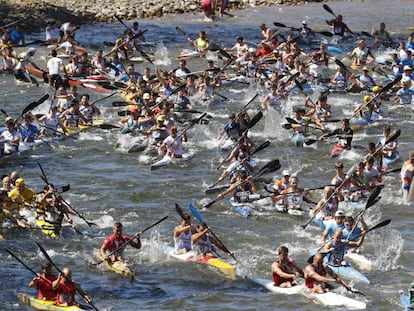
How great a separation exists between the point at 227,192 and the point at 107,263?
13.7 ft

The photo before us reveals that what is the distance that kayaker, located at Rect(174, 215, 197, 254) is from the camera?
66.9 feet

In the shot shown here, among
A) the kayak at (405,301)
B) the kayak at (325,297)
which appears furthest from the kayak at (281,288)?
the kayak at (405,301)

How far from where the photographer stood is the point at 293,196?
22.8 meters

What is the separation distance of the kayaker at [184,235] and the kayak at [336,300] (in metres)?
3.01

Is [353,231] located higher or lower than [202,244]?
higher

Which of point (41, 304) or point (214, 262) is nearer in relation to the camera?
point (41, 304)

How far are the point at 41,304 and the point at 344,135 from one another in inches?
425

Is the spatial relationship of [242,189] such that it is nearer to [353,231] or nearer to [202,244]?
[202,244]

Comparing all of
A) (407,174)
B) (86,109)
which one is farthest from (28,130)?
(407,174)

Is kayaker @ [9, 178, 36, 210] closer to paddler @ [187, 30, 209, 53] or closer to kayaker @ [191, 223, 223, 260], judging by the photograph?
kayaker @ [191, 223, 223, 260]

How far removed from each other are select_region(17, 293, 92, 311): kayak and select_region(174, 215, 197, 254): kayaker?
3.13m

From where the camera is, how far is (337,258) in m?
19.7

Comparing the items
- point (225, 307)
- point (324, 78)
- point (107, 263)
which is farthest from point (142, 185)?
point (324, 78)

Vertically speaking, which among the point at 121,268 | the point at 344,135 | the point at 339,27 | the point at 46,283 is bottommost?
the point at 121,268
